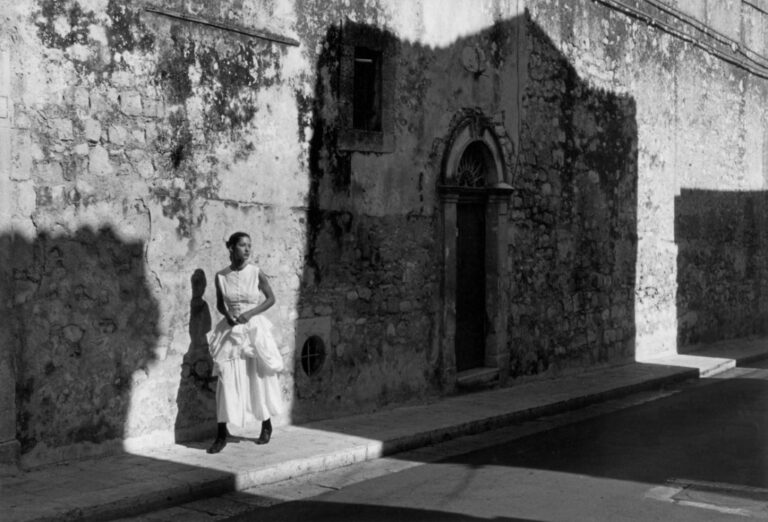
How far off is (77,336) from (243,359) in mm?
1325

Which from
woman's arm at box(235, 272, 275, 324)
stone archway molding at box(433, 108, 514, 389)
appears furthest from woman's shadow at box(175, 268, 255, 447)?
stone archway molding at box(433, 108, 514, 389)

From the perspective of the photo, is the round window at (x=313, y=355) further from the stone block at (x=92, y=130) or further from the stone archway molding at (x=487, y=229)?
the stone block at (x=92, y=130)

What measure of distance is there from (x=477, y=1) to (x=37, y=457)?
24.7ft

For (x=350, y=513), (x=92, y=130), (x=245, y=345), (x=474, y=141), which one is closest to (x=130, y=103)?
(x=92, y=130)

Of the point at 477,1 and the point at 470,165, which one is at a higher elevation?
the point at 477,1

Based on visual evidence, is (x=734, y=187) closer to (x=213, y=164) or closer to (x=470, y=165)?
(x=470, y=165)

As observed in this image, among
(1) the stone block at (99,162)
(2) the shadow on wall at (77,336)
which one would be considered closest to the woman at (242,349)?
(2) the shadow on wall at (77,336)

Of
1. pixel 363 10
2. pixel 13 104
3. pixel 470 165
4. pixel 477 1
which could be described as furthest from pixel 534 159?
pixel 13 104

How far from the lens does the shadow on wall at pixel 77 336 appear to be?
284 inches

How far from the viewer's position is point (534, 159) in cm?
1329

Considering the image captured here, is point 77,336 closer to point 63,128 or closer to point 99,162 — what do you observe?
point 99,162

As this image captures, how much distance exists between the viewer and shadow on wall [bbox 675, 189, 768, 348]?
1783 cm

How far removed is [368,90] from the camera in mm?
10555

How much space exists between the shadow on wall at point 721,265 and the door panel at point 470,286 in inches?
252
